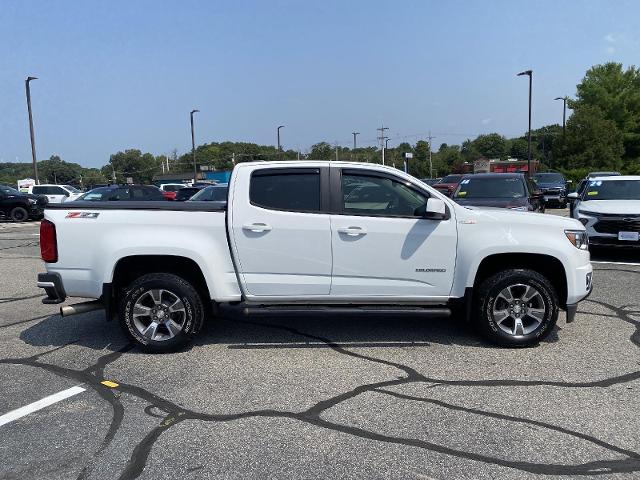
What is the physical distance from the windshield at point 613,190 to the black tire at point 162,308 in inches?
355

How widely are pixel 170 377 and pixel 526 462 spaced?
2928 millimetres

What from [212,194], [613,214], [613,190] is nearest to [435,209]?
[613,214]

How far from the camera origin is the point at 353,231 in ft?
16.6

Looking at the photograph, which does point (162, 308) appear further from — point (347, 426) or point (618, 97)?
point (618, 97)

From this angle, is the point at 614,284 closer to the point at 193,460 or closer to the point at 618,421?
the point at 618,421

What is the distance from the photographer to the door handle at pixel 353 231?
16.6 ft

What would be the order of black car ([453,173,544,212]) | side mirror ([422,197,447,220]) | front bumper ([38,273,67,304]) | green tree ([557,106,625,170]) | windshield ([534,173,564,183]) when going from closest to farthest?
side mirror ([422,197,447,220]) → front bumper ([38,273,67,304]) → black car ([453,173,544,212]) → windshield ([534,173,564,183]) → green tree ([557,106,625,170])

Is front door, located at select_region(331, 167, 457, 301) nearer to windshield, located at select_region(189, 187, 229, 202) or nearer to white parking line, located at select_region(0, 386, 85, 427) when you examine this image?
white parking line, located at select_region(0, 386, 85, 427)

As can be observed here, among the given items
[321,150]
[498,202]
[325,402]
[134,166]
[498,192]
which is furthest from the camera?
[134,166]

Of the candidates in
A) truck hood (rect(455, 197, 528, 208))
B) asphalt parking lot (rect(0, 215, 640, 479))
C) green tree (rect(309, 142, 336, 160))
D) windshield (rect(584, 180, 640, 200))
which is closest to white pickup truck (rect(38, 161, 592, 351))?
asphalt parking lot (rect(0, 215, 640, 479))

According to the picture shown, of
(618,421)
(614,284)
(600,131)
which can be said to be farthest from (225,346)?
(600,131)

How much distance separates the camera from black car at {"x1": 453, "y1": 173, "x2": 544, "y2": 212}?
10.8m

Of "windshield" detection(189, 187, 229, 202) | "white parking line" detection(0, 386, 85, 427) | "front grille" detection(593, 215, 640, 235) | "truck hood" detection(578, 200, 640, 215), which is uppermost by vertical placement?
"windshield" detection(189, 187, 229, 202)

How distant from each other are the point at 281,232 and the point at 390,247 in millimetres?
1054
